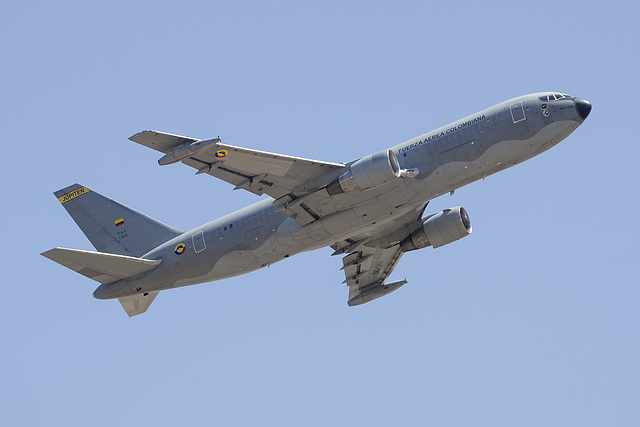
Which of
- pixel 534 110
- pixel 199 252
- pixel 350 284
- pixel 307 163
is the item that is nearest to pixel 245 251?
pixel 199 252

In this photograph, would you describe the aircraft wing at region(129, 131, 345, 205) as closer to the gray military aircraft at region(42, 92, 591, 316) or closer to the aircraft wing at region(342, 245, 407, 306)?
the gray military aircraft at region(42, 92, 591, 316)

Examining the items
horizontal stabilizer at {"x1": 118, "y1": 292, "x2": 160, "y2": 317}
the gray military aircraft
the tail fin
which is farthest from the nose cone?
horizontal stabilizer at {"x1": 118, "y1": 292, "x2": 160, "y2": 317}


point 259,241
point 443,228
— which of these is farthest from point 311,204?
point 443,228

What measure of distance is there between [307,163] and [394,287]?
617 inches

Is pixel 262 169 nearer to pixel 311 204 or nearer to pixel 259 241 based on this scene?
pixel 311 204

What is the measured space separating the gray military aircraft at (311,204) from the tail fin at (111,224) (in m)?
0.08

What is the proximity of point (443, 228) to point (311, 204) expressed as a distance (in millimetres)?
9603

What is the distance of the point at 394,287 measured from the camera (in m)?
59.1

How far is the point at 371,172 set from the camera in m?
44.9

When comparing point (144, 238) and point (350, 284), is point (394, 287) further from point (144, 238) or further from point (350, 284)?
point (144, 238)

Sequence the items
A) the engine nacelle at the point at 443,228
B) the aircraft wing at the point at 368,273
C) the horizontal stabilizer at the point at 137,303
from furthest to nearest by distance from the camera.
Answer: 1. the aircraft wing at the point at 368,273
2. the horizontal stabilizer at the point at 137,303
3. the engine nacelle at the point at 443,228

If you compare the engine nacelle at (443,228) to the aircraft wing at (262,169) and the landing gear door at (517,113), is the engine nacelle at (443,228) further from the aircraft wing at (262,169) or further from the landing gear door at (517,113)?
the aircraft wing at (262,169)

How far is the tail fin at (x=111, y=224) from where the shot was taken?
54.9m

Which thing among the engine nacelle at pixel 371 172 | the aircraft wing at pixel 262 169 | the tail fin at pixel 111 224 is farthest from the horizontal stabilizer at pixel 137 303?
the engine nacelle at pixel 371 172
